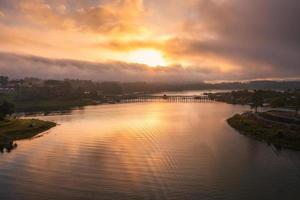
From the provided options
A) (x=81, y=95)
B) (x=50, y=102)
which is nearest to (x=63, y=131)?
(x=50, y=102)

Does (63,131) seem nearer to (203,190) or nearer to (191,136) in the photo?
(191,136)

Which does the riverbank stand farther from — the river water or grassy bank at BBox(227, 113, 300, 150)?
grassy bank at BBox(227, 113, 300, 150)

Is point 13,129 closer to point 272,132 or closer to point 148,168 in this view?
point 148,168

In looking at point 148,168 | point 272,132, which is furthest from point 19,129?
point 272,132

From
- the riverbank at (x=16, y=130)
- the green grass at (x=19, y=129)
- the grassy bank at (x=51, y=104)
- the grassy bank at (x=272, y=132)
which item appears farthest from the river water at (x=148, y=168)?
the grassy bank at (x=51, y=104)

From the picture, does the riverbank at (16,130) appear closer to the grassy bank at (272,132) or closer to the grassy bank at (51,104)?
the grassy bank at (272,132)

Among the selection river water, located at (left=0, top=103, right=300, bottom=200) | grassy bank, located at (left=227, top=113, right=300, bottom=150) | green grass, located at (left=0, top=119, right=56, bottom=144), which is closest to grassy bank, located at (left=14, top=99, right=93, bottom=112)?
green grass, located at (left=0, top=119, right=56, bottom=144)

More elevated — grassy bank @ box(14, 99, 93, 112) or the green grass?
grassy bank @ box(14, 99, 93, 112)
